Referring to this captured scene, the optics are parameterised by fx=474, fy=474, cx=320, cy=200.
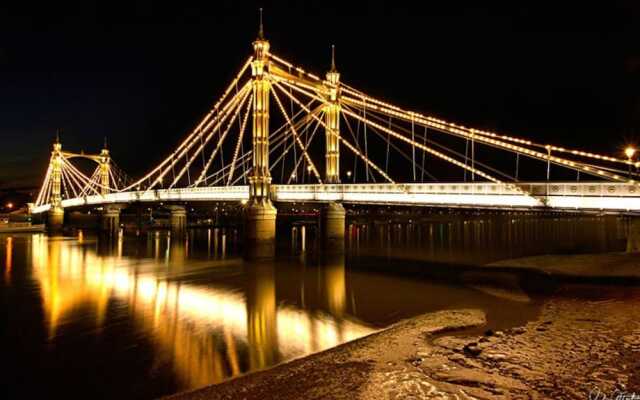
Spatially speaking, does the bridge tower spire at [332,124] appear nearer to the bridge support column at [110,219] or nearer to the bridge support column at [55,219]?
the bridge support column at [110,219]

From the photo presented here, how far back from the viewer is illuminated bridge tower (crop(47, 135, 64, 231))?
210ft

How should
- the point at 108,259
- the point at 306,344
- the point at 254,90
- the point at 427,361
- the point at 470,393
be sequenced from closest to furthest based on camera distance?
1. the point at 470,393
2. the point at 427,361
3. the point at 306,344
4. the point at 254,90
5. the point at 108,259

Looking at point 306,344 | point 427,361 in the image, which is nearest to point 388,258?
point 306,344

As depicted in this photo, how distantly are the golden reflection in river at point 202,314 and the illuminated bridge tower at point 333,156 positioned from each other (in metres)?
4.15

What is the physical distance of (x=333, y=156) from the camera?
3331 cm

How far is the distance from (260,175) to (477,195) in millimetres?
13885

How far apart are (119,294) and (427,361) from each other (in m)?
14.8

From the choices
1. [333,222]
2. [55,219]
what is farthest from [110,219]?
[333,222]

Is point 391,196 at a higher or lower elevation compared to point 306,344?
higher

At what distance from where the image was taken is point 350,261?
29.4 metres

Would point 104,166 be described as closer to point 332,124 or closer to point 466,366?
point 332,124

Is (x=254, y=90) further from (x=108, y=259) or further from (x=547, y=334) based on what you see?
(x=547, y=334)

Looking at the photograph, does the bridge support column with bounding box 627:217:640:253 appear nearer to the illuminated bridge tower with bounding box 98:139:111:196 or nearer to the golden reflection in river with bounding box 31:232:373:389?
the golden reflection in river with bounding box 31:232:373:389

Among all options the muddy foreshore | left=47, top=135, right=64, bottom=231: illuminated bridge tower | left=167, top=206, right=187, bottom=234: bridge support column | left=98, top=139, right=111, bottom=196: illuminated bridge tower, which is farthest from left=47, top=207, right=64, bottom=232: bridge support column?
the muddy foreshore
